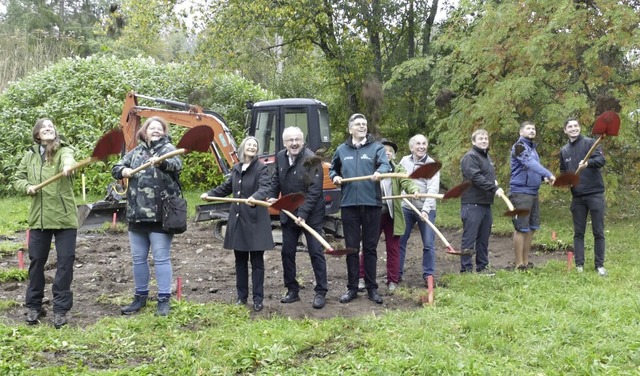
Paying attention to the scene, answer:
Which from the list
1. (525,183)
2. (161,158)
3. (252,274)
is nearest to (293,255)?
(252,274)

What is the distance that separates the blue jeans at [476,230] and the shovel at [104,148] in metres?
4.07

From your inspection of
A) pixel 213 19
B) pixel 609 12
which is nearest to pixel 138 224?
pixel 609 12

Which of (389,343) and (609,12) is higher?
(609,12)

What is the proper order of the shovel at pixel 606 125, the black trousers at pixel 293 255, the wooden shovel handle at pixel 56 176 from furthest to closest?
the shovel at pixel 606 125
the black trousers at pixel 293 255
the wooden shovel handle at pixel 56 176

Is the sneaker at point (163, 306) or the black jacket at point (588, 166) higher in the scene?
the black jacket at point (588, 166)

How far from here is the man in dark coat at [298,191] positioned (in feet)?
21.3

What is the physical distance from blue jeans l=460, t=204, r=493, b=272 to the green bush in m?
10.9

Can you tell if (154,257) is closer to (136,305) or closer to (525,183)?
(136,305)

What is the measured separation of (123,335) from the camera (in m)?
5.21

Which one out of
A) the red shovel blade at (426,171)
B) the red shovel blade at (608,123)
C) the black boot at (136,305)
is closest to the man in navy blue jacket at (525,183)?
the red shovel blade at (608,123)

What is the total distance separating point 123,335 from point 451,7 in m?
14.7

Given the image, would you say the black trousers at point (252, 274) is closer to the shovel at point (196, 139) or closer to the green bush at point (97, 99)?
the shovel at point (196, 139)

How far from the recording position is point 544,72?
35.7 ft

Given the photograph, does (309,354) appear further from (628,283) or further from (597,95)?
(597,95)
